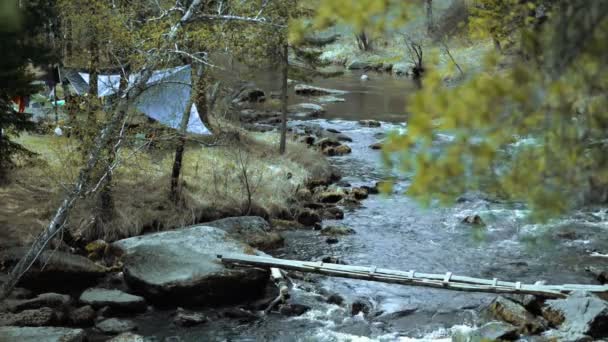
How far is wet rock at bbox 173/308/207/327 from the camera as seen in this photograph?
9422 millimetres

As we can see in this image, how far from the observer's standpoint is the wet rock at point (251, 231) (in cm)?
1295

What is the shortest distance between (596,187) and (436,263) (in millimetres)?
10405

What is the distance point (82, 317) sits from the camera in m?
9.29

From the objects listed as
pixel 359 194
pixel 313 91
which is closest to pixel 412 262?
Result: pixel 359 194

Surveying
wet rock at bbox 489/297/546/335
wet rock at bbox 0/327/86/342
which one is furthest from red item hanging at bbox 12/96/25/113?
wet rock at bbox 489/297/546/335

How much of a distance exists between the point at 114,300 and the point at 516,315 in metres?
6.07

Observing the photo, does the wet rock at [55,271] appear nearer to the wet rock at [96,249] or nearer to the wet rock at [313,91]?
the wet rock at [96,249]

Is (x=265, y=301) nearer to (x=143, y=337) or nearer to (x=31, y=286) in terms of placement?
(x=143, y=337)

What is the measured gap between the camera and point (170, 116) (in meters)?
13.5

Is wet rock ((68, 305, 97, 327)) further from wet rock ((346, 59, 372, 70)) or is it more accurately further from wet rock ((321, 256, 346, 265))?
wet rock ((346, 59, 372, 70))

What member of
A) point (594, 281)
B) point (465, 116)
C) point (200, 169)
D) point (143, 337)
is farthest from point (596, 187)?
point (200, 169)

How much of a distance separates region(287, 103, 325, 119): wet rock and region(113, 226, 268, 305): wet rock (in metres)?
17.3

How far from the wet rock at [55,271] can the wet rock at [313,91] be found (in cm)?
2466

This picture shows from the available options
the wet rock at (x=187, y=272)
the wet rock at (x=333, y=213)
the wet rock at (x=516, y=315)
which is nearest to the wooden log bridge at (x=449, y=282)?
the wet rock at (x=516, y=315)
